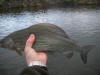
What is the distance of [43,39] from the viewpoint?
33.5 inches

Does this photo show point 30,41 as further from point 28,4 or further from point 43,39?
point 28,4

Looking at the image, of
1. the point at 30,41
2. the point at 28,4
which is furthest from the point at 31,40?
the point at 28,4

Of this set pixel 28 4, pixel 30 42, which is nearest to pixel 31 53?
pixel 30 42

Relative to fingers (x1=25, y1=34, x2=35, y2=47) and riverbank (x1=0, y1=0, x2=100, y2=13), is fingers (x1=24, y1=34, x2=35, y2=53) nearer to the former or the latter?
fingers (x1=25, y1=34, x2=35, y2=47)

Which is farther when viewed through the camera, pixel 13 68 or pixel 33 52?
pixel 13 68

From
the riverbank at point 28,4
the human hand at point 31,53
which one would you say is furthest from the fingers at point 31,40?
the riverbank at point 28,4

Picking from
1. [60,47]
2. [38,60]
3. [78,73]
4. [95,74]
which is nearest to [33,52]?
[38,60]

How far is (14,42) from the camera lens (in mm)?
810

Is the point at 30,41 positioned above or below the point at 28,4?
below

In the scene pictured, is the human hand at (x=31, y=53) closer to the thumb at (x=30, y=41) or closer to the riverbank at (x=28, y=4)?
the thumb at (x=30, y=41)

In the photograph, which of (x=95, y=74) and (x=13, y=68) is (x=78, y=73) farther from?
(x=13, y=68)

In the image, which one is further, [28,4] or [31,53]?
[28,4]

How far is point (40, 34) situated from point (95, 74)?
132 cm

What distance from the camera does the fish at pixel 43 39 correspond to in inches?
31.7
